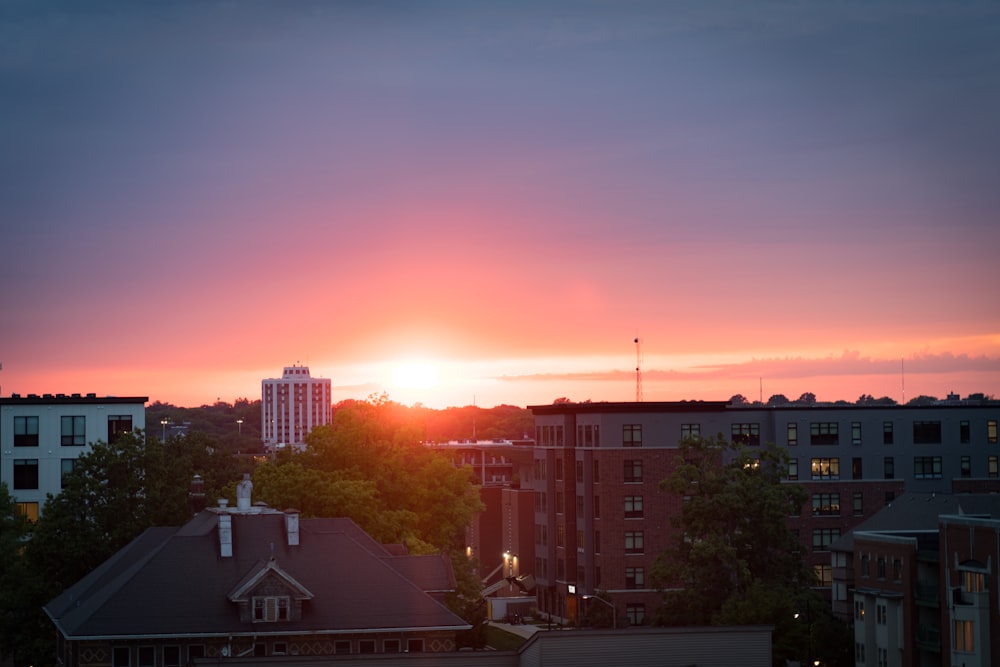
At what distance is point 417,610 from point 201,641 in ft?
34.9

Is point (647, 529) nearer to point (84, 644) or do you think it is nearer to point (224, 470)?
point (224, 470)

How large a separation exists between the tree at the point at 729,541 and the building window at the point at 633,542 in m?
22.4

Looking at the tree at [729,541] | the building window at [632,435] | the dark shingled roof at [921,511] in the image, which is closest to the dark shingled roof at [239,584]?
the tree at [729,541]

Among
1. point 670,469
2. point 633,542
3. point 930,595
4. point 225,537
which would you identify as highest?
point 670,469

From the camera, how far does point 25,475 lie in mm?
113625

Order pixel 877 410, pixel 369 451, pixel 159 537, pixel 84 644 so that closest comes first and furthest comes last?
Answer: 1. pixel 84 644
2. pixel 159 537
3. pixel 369 451
4. pixel 877 410

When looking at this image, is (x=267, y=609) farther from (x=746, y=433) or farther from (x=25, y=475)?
(x=746, y=433)

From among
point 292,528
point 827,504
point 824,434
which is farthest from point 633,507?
point 292,528

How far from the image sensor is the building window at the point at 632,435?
394ft

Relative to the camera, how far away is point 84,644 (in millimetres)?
70750

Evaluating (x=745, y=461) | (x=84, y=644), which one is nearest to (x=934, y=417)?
(x=745, y=461)

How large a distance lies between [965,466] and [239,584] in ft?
246

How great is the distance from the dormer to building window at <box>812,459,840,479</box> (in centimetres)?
6207

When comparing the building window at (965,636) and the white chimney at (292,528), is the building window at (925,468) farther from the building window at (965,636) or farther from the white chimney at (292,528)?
the white chimney at (292,528)
